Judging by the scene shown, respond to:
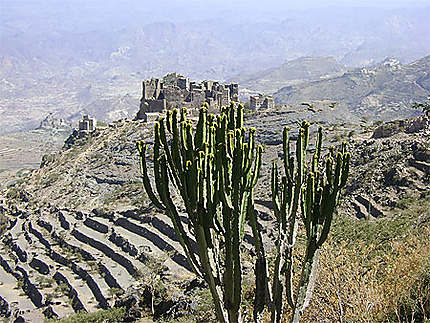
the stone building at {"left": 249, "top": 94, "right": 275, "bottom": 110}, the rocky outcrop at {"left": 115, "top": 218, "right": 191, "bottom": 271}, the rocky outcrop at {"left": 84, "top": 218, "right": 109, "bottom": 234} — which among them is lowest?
the rocky outcrop at {"left": 84, "top": 218, "right": 109, "bottom": 234}

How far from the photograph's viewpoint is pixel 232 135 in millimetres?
7070

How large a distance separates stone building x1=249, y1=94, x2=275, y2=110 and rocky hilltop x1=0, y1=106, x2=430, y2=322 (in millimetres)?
4683

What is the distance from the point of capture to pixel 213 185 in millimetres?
6906

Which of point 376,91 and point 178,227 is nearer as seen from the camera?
point 178,227

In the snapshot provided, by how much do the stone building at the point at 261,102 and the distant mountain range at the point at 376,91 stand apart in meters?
76.2

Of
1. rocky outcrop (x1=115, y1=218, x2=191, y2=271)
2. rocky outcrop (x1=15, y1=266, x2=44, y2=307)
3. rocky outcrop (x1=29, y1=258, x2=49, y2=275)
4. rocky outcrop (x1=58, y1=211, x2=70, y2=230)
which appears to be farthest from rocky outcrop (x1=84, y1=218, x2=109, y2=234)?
rocky outcrop (x1=15, y1=266, x2=44, y2=307)

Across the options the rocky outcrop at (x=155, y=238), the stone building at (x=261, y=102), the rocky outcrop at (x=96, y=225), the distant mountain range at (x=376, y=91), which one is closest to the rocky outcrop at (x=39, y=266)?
the rocky outcrop at (x=96, y=225)

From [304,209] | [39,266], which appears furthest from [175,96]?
[304,209]

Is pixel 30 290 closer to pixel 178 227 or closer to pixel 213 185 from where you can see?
pixel 178 227

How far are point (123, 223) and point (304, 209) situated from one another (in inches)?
880

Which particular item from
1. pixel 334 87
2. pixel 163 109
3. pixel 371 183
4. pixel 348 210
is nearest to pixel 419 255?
pixel 348 210

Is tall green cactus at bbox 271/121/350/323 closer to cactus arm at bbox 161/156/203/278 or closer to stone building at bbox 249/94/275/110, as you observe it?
cactus arm at bbox 161/156/203/278

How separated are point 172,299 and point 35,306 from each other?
10858mm

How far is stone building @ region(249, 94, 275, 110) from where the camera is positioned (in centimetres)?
4404
